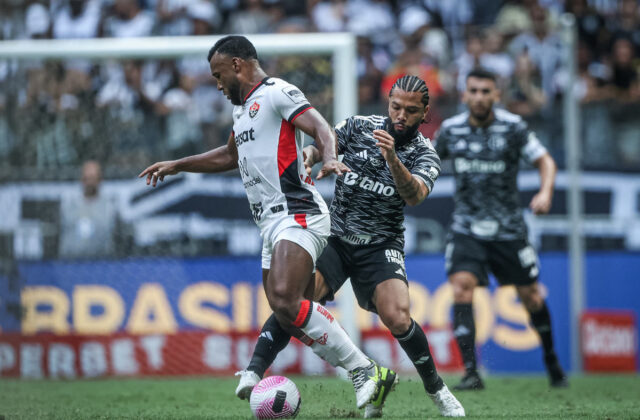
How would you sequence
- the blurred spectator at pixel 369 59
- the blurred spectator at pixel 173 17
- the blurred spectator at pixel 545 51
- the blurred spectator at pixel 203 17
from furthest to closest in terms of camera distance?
the blurred spectator at pixel 173 17 < the blurred spectator at pixel 203 17 < the blurred spectator at pixel 369 59 < the blurred spectator at pixel 545 51

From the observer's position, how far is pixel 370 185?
21.3 feet

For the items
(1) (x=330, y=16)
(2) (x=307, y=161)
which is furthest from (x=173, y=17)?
(2) (x=307, y=161)

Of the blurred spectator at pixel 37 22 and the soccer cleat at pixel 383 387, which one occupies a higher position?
the blurred spectator at pixel 37 22

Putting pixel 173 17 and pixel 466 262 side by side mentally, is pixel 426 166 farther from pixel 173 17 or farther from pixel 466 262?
pixel 173 17

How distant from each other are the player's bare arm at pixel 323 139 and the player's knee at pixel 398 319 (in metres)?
1.10

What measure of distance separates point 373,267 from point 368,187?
537mm

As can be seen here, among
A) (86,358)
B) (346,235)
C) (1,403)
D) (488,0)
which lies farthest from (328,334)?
(488,0)

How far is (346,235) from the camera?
660 cm

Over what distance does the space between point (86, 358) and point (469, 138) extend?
5079 mm

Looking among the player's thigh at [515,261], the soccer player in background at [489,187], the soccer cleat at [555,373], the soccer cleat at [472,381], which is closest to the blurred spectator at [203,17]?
the soccer player in background at [489,187]

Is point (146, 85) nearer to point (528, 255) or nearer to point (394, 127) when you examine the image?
point (528, 255)

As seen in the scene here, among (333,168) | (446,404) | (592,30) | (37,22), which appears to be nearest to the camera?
(333,168)

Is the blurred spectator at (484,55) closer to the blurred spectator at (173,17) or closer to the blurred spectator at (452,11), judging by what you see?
the blurred spectator at (452,11)

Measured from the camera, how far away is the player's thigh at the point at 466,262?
8.64 m
